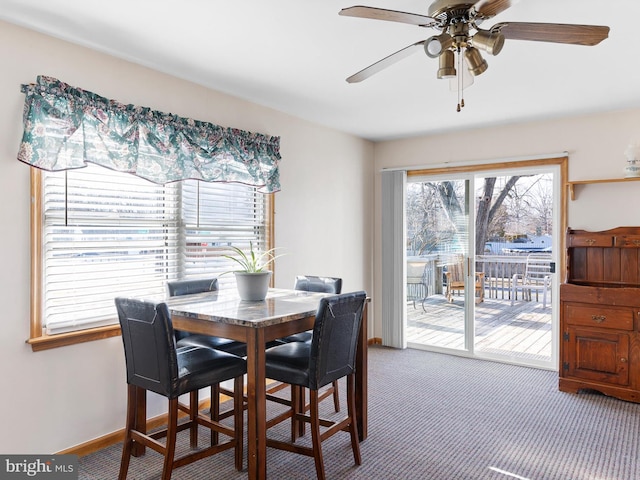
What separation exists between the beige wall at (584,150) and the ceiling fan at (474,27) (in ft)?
8.95

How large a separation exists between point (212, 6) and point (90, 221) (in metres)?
1.49

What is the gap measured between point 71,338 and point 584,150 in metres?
4.48

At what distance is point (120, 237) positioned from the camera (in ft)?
9.85

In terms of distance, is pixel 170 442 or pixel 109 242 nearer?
pixel 170 442

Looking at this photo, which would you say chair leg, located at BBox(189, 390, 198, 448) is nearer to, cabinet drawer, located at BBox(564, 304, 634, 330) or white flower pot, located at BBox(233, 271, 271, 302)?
white flower pot, located at BBox(233, 271, 271, 302)

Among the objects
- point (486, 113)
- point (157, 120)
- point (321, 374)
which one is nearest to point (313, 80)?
point (157, 120)

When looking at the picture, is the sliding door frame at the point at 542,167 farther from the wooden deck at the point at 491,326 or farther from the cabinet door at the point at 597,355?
the cabinet door at the point at 597,355

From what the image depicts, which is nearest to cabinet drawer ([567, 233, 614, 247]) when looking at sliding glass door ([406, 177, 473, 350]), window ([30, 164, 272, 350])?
sliding glass door ([406, 177, 473, 350])

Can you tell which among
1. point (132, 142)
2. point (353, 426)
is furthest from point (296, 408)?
point (132, 142)

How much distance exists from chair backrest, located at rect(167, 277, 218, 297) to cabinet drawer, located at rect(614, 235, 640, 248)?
135 inches

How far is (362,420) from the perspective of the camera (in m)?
2.96

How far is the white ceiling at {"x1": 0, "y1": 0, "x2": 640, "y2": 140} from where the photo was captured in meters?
2.30

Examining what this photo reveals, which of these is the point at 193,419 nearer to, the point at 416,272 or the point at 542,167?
the point at 416,272

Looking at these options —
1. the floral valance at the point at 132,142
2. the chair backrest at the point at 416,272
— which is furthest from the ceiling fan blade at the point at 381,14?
the chair backrest at the point at 416,272
